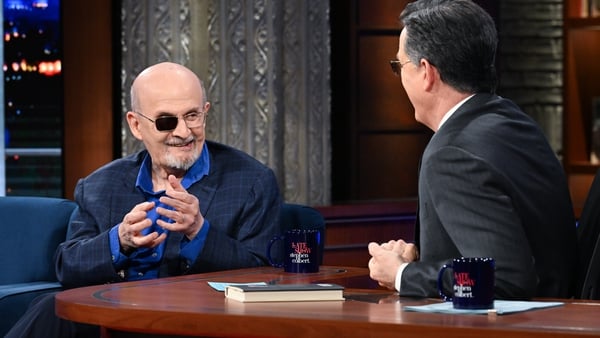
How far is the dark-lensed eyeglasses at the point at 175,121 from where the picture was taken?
329cm

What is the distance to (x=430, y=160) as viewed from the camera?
2.30 meters

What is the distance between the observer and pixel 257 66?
470 cm

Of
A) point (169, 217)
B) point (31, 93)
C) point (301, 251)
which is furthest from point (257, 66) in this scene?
point (301, 251)

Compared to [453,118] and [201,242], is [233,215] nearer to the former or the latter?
[201,242]

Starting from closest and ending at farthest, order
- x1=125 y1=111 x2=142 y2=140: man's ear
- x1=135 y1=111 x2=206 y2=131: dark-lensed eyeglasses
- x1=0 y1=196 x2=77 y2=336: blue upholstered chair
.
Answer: x1=135 y1=111 x2=206 y2=131: dark-lensed eyeglasses, x1=125 y1=111 x2=142 y2=140: man's ear, x1=0 y1=196 x2=77 y2=336: blue upholstered chair

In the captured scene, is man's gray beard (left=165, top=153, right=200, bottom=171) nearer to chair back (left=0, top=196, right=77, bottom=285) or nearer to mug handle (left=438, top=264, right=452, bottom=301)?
chair back (left=0, top=196, right=77, bottom=285)

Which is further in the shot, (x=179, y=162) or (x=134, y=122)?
(x=134, y=122)

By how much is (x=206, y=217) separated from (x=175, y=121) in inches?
11.6

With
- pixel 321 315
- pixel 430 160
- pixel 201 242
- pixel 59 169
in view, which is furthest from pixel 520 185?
pixel 59 169

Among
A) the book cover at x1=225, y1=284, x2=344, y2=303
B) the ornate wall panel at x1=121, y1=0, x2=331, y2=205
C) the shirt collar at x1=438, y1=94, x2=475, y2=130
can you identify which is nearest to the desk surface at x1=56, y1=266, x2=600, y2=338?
the book cover at x1=225, y1=284, x2=344, y2=303

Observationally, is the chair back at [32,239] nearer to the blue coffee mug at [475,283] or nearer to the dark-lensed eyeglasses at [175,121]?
the dark-lensed eyeglasses at [175,121]

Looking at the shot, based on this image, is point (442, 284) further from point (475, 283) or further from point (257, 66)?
point (257, 66)

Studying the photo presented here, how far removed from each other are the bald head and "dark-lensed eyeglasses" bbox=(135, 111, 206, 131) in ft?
0.14

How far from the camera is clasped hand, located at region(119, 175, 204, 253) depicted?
116 inches
